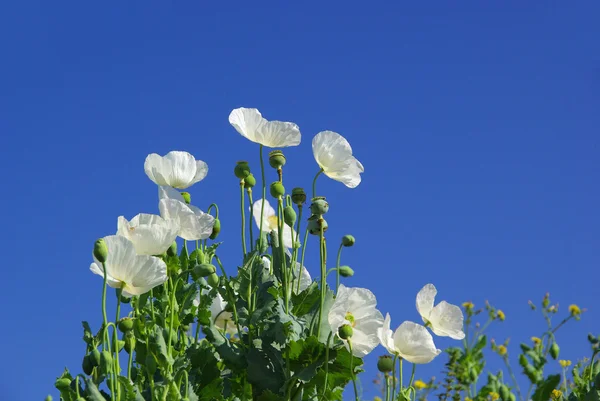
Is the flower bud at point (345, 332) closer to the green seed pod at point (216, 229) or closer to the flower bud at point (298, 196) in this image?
the flower bud at point (298, 196)

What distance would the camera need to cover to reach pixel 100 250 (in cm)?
144

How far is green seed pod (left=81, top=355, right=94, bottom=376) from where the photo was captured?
4.89 ft

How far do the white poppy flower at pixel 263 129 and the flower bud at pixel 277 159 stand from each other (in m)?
0.06

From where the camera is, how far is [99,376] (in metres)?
1.53

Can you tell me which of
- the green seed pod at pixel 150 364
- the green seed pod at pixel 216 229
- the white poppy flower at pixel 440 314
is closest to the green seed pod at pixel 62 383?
the green seed pod at pixel 150 364

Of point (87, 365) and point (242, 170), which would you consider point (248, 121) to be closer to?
point (242, 170)

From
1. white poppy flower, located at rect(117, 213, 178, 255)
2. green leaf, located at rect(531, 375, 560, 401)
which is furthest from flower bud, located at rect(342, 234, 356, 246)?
green leaf, located at rect(531, 375, 560, 401)

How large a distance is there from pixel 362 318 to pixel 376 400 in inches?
109

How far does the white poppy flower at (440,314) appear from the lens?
1.87 m

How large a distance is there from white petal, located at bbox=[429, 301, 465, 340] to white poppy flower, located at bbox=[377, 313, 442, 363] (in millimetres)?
126

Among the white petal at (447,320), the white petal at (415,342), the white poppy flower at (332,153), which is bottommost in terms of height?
the white petal at (415,342)

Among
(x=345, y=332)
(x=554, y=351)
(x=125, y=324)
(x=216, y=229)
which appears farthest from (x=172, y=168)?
(x=554, y=351)

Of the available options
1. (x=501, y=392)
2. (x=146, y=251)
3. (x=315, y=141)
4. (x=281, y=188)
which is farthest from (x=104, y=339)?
(x=501, y=392)

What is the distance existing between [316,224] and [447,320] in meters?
0.41
